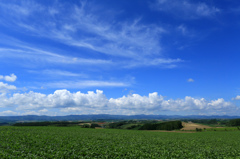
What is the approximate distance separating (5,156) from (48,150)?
4.88 meters

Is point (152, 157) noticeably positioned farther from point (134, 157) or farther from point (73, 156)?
point (73, 156)

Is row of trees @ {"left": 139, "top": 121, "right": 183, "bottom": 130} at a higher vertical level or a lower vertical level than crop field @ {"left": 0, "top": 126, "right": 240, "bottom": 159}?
lower

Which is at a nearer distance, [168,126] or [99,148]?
[99,148]

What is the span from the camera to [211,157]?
22.5 meters

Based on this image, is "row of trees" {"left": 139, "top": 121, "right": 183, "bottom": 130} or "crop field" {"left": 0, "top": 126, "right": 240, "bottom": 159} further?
"row of trees" {"left": 139, "top": 121, "right": 183, "bottom": 130}

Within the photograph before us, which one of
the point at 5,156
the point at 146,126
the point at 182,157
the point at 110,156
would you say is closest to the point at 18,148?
the point at 5,156

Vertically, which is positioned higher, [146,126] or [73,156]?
[73,156]

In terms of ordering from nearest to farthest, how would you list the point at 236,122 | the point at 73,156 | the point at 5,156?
the point at 5,156, the point at 73,156, the point at 236,122

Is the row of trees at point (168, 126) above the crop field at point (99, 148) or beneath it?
beneath

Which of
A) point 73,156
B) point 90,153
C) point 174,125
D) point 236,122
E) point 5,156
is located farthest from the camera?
point 236,122

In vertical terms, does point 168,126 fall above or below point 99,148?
below

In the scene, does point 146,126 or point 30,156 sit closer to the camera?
point 30,156

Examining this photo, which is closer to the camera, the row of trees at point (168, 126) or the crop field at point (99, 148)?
the crop field at point (99, 148)

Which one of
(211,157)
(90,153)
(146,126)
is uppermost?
(90,153)
